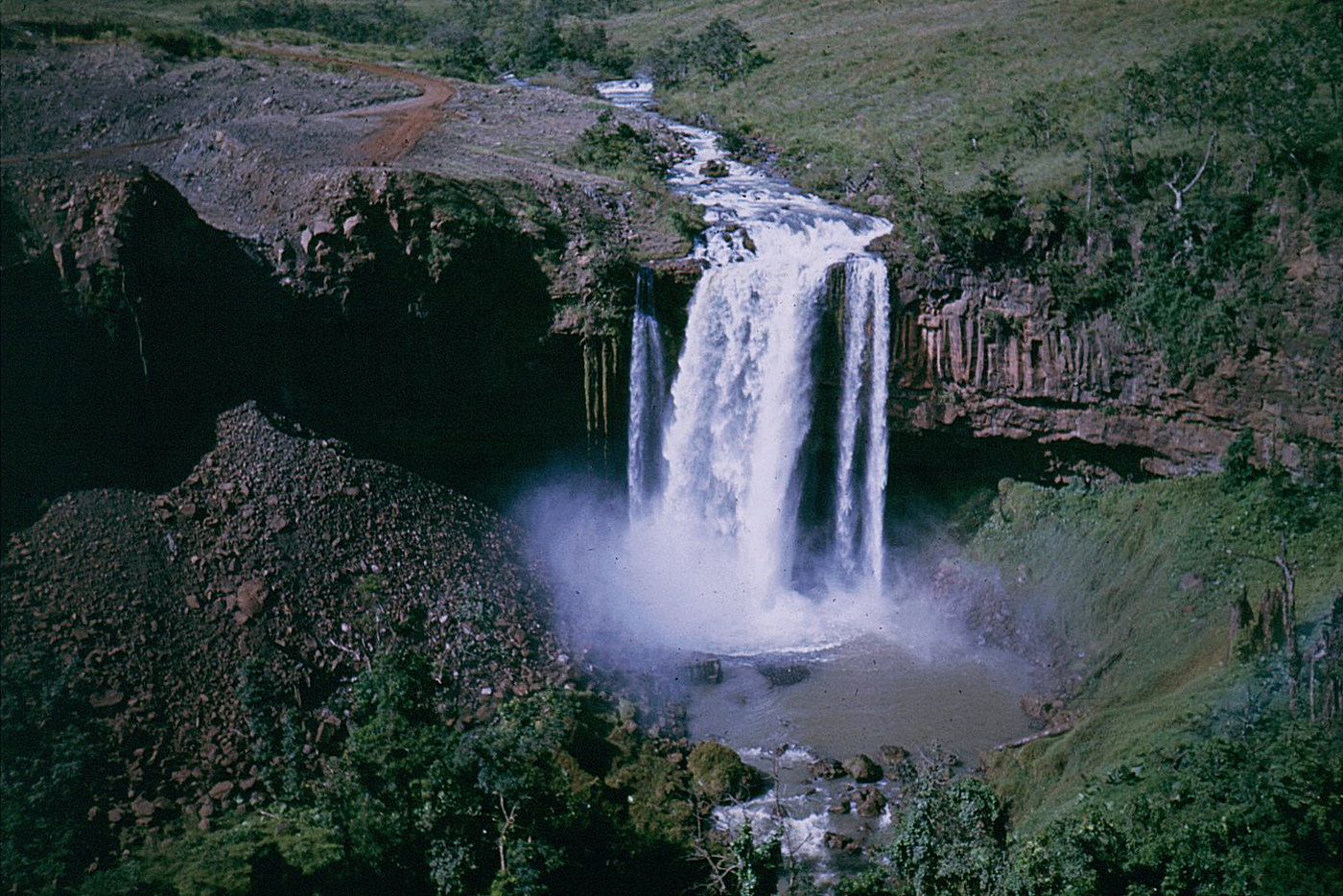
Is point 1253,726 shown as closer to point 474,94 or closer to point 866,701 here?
point 866,701

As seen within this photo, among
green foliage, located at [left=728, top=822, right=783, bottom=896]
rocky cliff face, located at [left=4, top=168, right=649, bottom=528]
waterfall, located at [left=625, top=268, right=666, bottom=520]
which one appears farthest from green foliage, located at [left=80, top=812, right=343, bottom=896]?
waterfall, located at [left=625, top=268, right=666, bottom=520]

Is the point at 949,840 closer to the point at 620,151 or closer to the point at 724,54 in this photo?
the point at 620,151

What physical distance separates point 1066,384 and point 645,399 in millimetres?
13136

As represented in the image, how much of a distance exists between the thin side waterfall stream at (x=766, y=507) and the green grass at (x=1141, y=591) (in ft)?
8.69

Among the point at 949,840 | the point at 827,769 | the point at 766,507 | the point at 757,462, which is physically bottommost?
the point at 827,769

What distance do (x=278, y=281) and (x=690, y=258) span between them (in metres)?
12.5

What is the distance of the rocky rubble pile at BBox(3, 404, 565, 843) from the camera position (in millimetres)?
25938

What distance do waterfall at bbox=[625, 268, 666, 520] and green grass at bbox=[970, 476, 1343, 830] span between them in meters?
11.0

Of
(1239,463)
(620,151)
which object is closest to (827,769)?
(1239,463)

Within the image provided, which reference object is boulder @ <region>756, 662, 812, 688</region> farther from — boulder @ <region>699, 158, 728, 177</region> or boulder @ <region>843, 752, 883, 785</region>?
boulder @ <region>699, 158, 728, 177</region>

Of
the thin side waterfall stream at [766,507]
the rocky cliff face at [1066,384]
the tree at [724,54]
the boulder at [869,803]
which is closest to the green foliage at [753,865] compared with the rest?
the boulder at [869,803]

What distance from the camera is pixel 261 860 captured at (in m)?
23.0

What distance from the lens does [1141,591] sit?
32031 mm

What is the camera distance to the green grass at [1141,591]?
26172 mm
